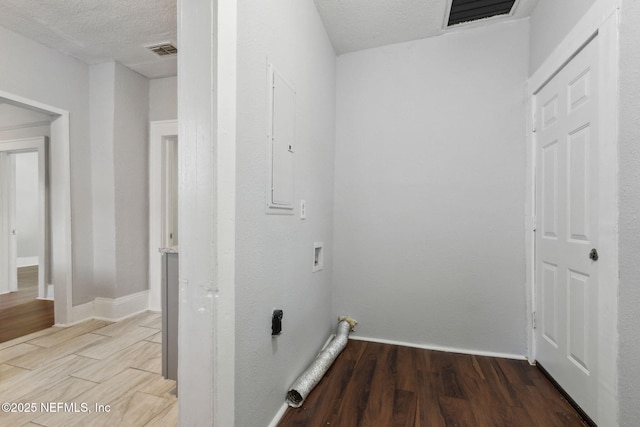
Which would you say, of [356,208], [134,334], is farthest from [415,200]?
[134,334]

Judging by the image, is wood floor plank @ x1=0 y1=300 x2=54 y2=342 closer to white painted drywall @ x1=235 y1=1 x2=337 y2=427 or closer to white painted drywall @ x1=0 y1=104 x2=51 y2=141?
white painted drywall @ x1=0 y1=104 x2=51 y2=141

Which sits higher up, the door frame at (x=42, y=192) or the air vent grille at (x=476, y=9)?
the air vent grille at (x=476, y=9)

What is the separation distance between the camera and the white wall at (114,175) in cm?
295

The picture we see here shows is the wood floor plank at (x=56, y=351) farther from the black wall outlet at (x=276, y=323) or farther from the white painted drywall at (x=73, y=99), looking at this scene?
the black wall outlet at (x=276, y=323)

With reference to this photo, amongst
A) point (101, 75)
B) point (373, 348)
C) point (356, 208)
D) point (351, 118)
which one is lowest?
point (373, 348)

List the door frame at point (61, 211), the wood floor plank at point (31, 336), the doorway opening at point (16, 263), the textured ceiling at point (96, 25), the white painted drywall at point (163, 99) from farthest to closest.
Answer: the white painted drywall at point (163, 99)
the doorway opening at point (16, 263)
the door frame at point (61, 211)
the wood floor plank at point (31, 336)
the textured ceiling at point (96, 25)

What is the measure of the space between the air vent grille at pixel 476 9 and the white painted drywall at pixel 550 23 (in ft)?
0.69

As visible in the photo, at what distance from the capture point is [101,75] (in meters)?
2.97

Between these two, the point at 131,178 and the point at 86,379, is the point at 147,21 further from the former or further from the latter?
the point at 86,379

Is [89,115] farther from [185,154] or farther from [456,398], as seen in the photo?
[456,398]

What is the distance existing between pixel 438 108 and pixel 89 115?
3.44 metres

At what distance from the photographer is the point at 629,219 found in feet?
4.06

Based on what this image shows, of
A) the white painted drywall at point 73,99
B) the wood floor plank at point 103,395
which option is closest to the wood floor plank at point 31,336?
the white painted drywall at point 73,99

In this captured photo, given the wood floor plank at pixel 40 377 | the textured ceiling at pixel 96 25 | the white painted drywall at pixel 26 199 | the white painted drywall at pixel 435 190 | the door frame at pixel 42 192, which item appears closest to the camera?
the wood floor plank at pixel 40 377
